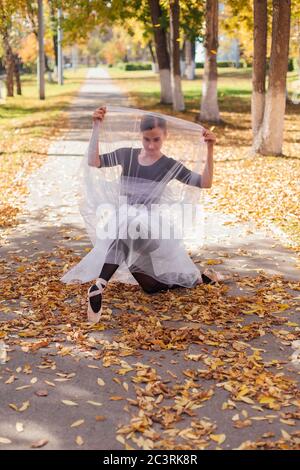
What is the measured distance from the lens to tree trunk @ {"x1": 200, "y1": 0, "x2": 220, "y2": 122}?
65.5 feet

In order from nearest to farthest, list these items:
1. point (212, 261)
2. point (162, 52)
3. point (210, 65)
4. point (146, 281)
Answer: point (146, 281) < point (212, 261) < point (210, 65) < point (162, 52)

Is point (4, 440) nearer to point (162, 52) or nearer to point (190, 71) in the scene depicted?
point (162, 52)

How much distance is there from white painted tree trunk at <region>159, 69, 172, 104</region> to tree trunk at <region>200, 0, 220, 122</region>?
21.1 feet

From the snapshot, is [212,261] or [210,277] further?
[212,261]

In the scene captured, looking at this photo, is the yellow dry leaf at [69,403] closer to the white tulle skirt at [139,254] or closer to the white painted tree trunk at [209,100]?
the white tulle skirt at [139,254]

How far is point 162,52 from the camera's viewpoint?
27.1 meters

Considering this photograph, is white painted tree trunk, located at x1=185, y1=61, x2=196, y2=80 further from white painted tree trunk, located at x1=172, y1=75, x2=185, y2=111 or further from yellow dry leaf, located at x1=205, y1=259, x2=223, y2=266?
yellow dry leaf, located at x1=205, y1=259, x2=223, y2=266

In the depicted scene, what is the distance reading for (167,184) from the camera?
639 cm

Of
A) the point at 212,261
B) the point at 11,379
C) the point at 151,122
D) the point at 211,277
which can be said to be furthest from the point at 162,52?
the point at 11,379

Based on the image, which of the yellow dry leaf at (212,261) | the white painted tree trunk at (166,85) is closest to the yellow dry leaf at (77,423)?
the yellow dry leaf at (212,261)

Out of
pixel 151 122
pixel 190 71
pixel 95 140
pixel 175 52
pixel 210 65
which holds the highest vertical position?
pixel 175 52

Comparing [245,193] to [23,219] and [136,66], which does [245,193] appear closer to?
Result: [23,219]

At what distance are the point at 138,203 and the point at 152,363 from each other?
180cm

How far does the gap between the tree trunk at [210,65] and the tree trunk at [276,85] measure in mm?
5822
